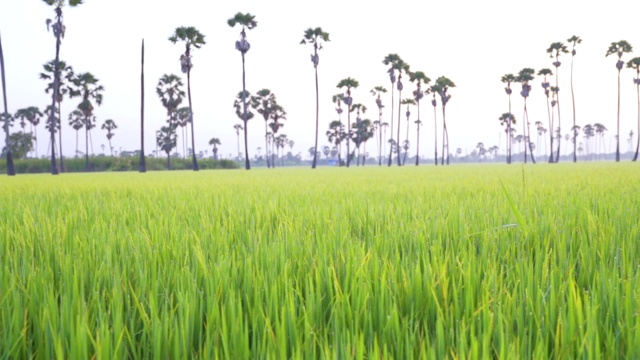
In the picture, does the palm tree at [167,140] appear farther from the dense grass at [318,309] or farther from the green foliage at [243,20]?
the dense grass at [318,309]

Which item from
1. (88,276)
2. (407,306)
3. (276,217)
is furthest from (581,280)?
(276,217)

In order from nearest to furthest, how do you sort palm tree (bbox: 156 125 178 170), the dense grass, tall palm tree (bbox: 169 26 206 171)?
the dense grass → tall palm tree (bbox: 169 26 206 171) → palm tree (bbox: 156 125 178 170)

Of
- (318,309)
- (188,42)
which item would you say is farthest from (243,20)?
(318,309)

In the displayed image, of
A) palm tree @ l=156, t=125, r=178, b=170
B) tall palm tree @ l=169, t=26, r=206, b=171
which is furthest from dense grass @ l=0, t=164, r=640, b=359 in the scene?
palm tree @ l=156, t=125, r=178, b=170

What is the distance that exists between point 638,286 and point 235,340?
1189 millimetres

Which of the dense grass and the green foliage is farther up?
the green foliage

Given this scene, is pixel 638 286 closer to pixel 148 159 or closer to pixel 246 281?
pixel 246 281

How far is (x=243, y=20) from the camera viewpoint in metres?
48.2

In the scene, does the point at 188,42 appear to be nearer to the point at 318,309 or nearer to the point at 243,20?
the point at 243,20

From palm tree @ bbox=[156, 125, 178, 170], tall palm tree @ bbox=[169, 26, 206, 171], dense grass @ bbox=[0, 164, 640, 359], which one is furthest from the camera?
palm tree @ bbox=[156, 125, 178, 170]

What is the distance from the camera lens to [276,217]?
3.61 meters

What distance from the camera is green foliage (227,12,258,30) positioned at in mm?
48000

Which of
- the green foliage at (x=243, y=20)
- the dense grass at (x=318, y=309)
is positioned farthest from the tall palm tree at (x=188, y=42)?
the dense grass at (x=318, y=309)

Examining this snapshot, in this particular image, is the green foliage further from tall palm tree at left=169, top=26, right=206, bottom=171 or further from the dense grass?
the dense grass
